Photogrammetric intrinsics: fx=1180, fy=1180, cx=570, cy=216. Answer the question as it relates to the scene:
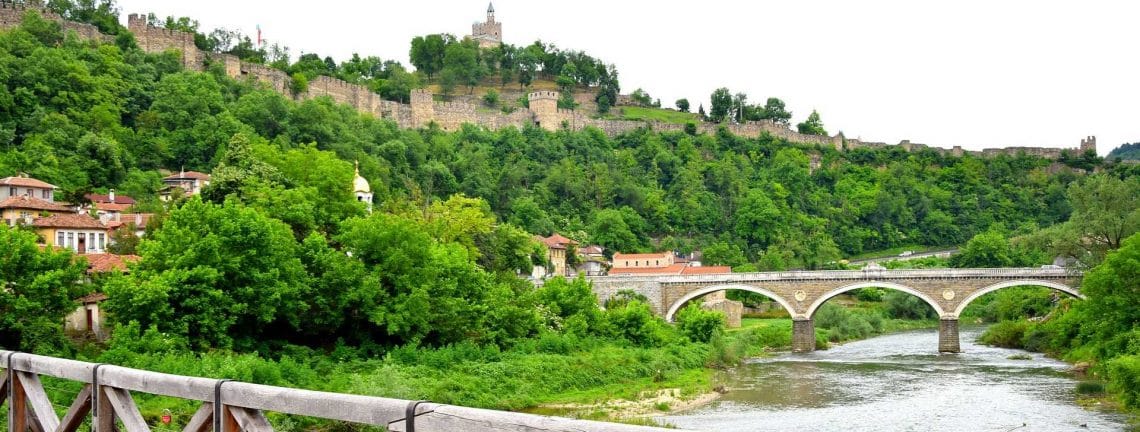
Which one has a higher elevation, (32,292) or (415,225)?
(415,225)

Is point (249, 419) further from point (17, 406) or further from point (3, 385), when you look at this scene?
point (3, 385)

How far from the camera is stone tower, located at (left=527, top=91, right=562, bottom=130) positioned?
11075 centimetres

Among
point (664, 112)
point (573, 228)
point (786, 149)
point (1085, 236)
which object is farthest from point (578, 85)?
point (1085, 236)

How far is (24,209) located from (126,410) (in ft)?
132

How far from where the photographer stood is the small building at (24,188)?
45500mm

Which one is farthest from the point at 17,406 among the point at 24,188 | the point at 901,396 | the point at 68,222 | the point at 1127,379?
the point at 24,188

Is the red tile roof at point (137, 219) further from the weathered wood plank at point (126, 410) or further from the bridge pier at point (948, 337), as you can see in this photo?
the weathered wood plank at point (126, 410)

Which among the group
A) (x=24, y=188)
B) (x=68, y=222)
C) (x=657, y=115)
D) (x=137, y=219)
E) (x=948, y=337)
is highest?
(x=657, y=115)

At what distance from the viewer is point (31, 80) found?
65.6m

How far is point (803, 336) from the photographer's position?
59688mm

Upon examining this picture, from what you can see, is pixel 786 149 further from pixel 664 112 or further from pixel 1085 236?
pixel 1085 236

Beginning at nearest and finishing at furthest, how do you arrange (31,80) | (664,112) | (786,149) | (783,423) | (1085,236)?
(783,423) → (1085,236) → (31,80) → (786,149) → (664,112)

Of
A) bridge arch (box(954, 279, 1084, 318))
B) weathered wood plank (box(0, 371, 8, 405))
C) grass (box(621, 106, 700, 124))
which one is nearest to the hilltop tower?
grass (box(621, 106, 700, 124))

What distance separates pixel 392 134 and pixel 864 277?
3916cm
